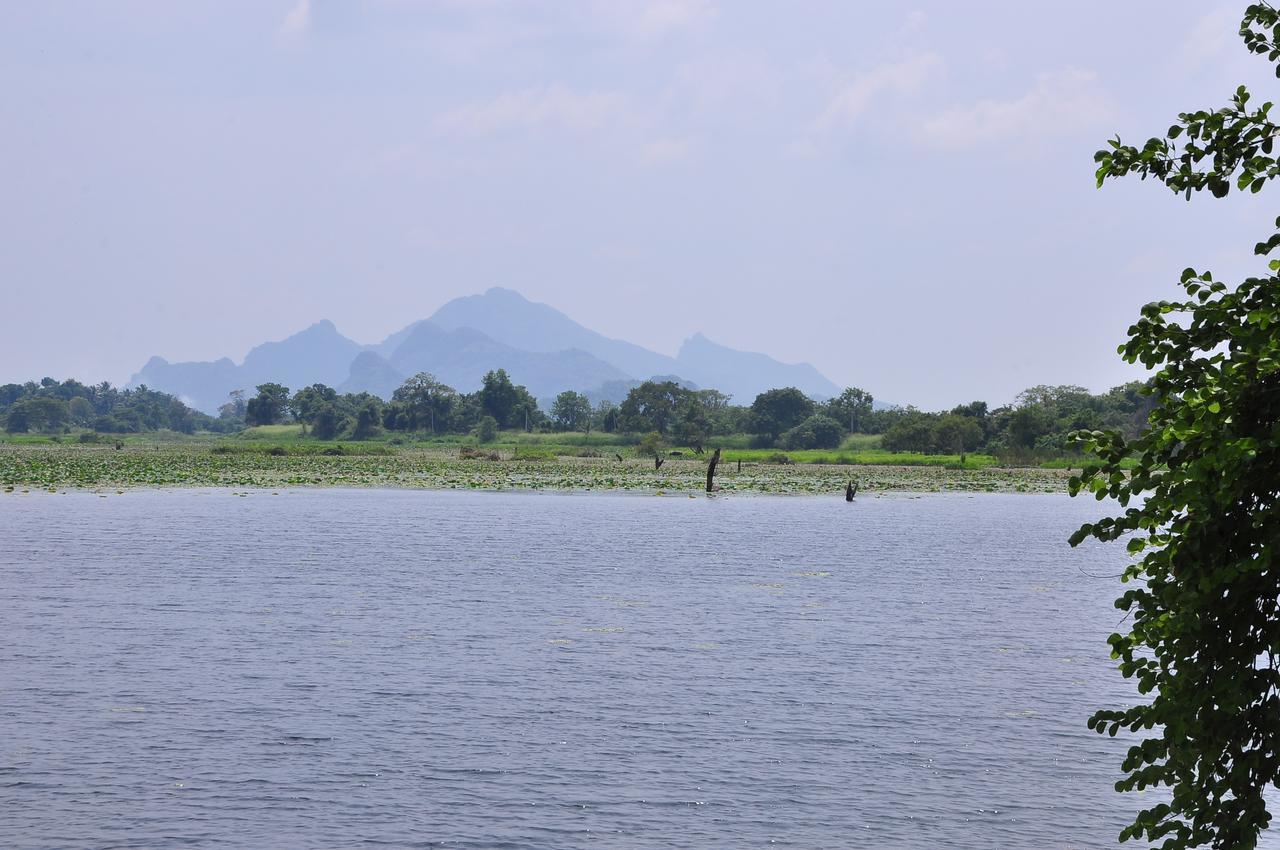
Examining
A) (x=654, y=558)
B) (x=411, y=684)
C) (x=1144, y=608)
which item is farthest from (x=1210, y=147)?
(x=654, y=558)

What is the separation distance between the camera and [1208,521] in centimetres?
704

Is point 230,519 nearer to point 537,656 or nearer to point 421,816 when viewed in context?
point 537,656

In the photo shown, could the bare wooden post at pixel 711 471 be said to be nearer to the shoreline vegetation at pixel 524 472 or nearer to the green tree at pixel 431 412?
the shoreline vegetation at pixel 524 472

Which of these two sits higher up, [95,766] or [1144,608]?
[1144,608]

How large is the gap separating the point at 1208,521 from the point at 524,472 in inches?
3835

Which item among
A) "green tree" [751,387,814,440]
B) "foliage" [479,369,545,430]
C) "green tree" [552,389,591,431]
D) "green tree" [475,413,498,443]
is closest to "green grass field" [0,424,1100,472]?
"green tree" [475,413,498,443]

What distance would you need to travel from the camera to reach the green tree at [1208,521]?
6.98 m

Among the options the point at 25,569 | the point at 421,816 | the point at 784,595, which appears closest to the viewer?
the point at 421,816

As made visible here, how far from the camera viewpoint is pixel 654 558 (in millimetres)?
44000

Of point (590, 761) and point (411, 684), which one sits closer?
point (590, 761)

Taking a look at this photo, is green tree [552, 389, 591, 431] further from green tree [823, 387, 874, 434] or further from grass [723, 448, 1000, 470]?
grass [723, 448, 1000, 470]

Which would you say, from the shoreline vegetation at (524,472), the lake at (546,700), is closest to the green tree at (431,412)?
the shoreline vegetation at (524,472)

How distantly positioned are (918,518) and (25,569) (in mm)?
44558

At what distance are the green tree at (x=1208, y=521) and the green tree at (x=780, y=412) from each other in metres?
163
